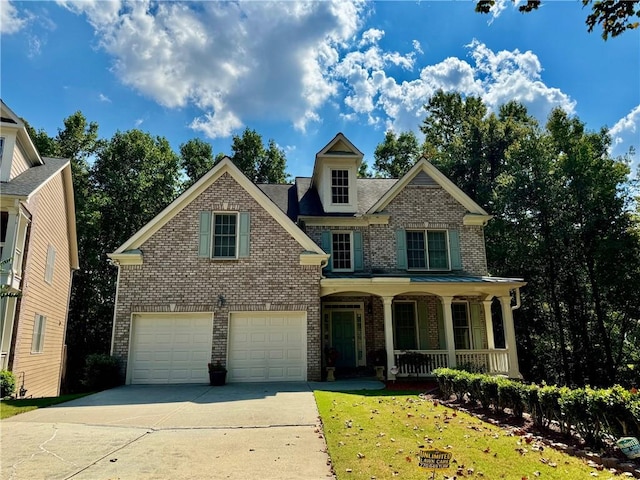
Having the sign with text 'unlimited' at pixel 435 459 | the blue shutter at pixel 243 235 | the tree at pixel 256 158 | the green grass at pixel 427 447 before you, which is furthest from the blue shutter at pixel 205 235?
the tree at pixel 256 158

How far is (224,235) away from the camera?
49.6 ft

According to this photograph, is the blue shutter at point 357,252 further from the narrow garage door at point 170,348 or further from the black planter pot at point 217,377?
the black planter pot at point 217,377

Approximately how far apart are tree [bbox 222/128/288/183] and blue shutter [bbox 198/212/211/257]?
1864 cm

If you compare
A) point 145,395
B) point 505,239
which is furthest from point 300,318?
point 505,239

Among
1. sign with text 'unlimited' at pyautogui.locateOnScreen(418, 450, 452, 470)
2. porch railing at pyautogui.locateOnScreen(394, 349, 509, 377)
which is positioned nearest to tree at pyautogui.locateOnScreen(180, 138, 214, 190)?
porch railing at pyautogui.locateOnScreen(394, 349, 509, 377)

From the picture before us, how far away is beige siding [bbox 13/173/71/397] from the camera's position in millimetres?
14586

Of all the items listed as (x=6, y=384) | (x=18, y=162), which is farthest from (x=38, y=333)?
(x=18, y=162)

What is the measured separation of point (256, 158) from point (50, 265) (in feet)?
62.2

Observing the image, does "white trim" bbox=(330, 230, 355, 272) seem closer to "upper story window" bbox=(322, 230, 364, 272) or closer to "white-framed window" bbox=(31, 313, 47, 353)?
"upper story window" bbox=(322, 230, 364, 272)

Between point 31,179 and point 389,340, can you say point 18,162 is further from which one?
point 389,340

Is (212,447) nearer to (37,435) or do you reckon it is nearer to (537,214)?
(37,435)

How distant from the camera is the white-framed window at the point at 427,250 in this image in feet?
57.9

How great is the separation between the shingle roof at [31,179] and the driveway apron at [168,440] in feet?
24.3

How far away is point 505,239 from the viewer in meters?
24.8
